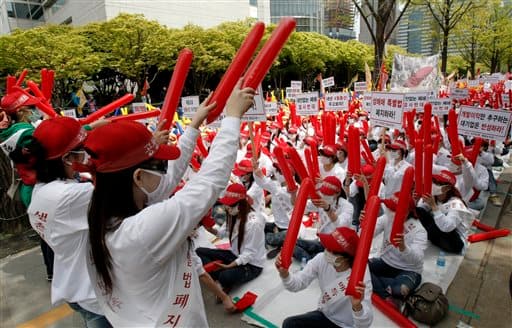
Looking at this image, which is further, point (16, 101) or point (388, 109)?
point (388, 109)

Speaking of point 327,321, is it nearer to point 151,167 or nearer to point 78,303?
point 78,303

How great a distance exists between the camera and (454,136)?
4.89 metres

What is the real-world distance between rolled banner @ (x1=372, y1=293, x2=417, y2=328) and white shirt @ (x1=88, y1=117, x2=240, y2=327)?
2.56 metres

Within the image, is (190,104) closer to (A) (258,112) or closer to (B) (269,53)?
(A) (258,112)

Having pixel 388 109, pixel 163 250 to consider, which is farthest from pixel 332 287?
pixel 388 109

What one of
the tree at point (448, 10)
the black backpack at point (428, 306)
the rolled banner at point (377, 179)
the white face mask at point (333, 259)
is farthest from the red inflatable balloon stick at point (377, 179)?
the tree at point (448, 10)

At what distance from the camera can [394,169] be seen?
562 centimetres

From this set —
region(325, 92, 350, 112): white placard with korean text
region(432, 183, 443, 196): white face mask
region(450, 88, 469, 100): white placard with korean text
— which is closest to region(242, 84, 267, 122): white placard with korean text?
region(432, 183, 443, 196): white face mask

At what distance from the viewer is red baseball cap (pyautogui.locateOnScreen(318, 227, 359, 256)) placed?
2.61 metres

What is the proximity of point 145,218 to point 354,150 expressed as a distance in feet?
10.4

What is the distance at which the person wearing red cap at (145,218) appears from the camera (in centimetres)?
125

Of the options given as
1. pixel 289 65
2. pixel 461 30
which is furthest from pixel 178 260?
pixel 461 30

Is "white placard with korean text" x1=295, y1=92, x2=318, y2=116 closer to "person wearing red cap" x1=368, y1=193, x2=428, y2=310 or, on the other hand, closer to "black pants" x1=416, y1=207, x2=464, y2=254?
"black pants" x1=416, y1=207, x2=464, y2=254

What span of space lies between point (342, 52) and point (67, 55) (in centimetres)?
2769
